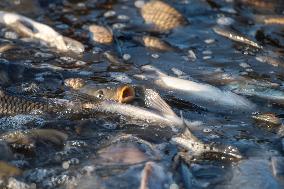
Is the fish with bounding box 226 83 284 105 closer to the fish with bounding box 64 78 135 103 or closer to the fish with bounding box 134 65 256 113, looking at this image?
the fish with bounding box 134 65 256 113

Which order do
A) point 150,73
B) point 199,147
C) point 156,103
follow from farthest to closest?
point 150,73 → point 156,103 → point 199,147

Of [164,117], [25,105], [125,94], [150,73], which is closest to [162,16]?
[150,73]

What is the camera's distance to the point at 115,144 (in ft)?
14.0

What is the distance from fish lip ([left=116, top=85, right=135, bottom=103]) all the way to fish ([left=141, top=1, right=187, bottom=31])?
2.06 m

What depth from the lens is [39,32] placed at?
21.4ft

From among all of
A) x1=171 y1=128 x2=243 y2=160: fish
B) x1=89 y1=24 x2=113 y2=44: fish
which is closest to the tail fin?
x1=89 y1=24 x2=113 y2=44: fish

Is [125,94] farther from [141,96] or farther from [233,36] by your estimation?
[233,36]

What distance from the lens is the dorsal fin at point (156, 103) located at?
15.4 feet

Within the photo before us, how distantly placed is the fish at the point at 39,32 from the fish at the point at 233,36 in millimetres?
1679

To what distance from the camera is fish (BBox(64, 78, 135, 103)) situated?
16.2 feet

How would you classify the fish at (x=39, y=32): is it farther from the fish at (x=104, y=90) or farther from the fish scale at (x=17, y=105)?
the fish scale at (x=17, y=105)

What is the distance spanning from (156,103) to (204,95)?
51 centimetres

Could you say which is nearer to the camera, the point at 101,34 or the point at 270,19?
the point at 101,34

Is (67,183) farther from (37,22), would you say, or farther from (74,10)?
(74,10)
